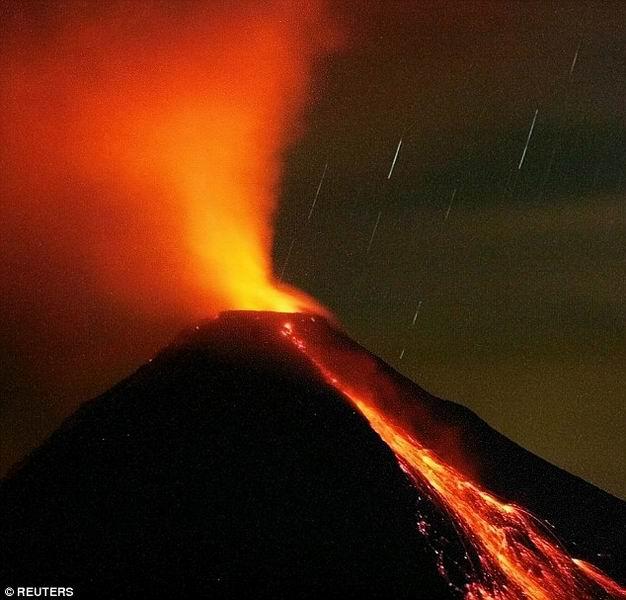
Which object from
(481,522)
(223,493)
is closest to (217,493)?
(223,493)

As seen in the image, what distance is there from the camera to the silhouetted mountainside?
2903 centimetres

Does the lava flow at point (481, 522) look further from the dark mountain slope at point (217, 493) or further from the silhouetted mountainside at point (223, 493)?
the dark mountain slope at point (217, 493)

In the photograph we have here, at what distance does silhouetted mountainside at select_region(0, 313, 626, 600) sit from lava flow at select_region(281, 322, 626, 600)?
3.21ft

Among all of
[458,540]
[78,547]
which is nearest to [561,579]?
[458,540]

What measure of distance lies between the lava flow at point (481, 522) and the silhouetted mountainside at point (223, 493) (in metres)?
0.98

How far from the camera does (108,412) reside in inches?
1433

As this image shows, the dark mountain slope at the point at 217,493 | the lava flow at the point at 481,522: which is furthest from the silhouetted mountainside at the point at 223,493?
the lava flow at the point at 481,522

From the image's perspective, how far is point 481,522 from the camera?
35062 mm

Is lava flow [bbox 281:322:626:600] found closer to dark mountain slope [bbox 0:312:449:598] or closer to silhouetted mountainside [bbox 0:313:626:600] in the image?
silhouetted mountainside [bbox 0:313:626:600]

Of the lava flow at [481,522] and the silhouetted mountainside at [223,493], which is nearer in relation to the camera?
the silhouetted mountainside at [223,493]

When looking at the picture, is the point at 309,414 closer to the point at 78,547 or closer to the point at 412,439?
the point at 412,439

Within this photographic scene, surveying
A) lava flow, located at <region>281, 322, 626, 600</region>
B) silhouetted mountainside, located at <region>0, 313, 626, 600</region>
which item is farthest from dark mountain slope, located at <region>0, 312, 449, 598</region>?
lava flow, located at <region>281, 322, 626, 600</region>

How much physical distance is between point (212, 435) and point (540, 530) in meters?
10.6

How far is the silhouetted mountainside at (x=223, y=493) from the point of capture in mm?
29031
